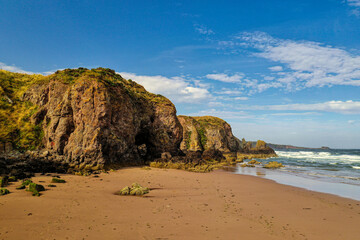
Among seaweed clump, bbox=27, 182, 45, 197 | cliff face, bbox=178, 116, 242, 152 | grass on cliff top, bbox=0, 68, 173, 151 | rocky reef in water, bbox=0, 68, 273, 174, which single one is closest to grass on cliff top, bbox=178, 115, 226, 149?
cliff face, bbox=178, 116, 242, 152

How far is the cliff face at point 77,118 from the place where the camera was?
21.4 m

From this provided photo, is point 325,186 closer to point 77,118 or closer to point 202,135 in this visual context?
point 77,118

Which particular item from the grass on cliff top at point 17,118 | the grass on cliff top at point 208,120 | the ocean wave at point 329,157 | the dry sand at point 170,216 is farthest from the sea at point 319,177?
the grass on cliff top at point 208,120

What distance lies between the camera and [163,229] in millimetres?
7191

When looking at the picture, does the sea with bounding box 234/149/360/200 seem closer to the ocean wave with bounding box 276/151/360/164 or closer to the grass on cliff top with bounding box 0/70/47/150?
the ocean wave with bounding box 276/151/360/164

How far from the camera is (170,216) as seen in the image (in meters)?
8.53

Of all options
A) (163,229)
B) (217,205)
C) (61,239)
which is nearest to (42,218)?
(61,239)

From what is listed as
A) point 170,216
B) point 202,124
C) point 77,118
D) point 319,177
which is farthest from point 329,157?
point 170,216

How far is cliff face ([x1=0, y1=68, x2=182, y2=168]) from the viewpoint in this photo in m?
21.4

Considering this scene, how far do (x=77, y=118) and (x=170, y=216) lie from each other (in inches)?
720

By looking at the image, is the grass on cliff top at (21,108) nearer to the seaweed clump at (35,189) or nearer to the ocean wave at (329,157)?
the seaweed clump at (35,189)

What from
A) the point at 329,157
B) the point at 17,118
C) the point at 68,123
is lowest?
the point at 329,157

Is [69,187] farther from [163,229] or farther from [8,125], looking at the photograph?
[8,125]

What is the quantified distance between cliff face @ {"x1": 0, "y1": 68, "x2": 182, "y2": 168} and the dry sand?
30.9 ft
